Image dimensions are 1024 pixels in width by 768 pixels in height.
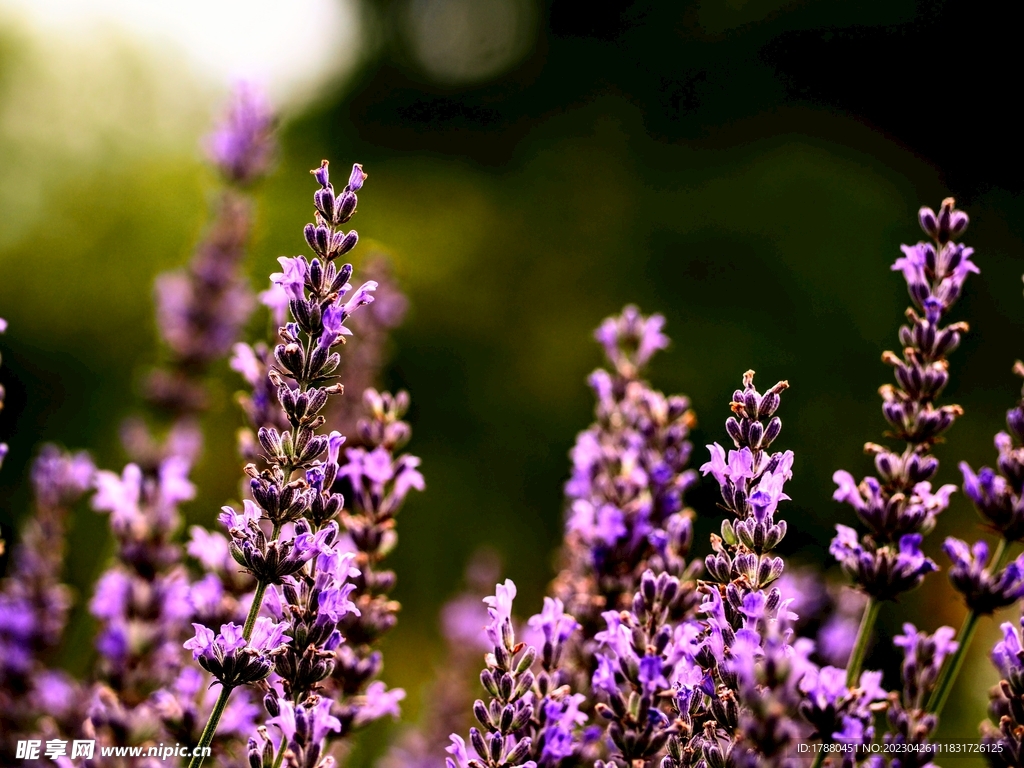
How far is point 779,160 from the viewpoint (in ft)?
22.9

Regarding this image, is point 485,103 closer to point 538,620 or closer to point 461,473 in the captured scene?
point 461,473

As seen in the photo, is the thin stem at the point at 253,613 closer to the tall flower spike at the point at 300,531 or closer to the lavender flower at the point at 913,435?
the tall flower spike at the point at 300,531

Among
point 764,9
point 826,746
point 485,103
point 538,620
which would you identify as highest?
point 485,103

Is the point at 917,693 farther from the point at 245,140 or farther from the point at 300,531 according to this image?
the point at 245,140

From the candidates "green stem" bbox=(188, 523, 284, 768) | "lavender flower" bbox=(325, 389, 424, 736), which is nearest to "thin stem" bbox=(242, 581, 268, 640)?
"green stem" bbox=(188, 523, 284, 768)

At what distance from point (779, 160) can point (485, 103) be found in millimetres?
3773

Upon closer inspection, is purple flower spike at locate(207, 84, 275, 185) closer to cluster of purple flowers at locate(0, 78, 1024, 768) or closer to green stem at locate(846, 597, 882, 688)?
cluster of purple flowers at locate(0, 78, 1024, 768)

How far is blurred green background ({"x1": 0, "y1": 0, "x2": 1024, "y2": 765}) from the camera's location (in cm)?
555

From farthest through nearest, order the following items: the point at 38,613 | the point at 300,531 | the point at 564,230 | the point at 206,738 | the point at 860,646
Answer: the point at 564,230, the point at 38,613, the point at 860,646, the point at 300,531, the point at 206,738

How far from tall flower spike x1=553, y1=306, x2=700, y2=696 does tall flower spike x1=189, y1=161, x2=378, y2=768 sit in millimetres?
543

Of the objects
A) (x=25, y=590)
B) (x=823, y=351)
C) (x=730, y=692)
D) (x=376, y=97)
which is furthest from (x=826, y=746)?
(x=376, y=97)

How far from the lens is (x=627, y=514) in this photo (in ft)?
5.18

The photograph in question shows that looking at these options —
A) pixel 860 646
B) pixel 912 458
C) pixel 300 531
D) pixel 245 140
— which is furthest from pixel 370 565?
pixel 245 140

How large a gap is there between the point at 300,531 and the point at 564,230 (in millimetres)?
6947
